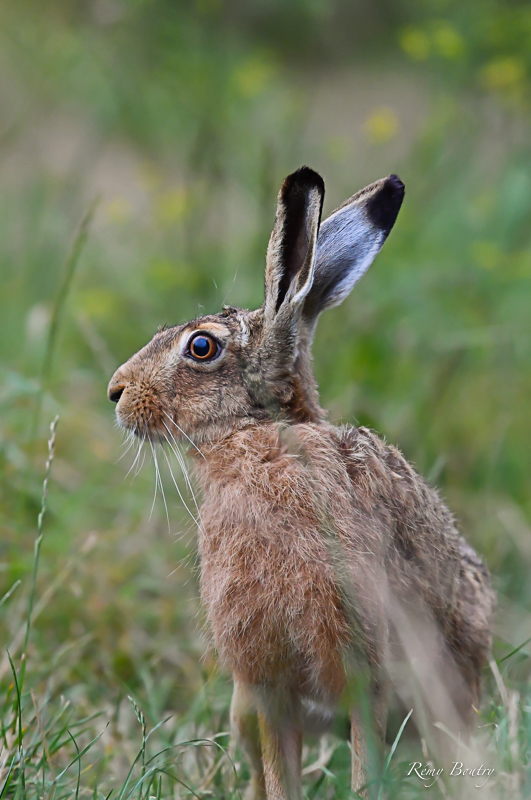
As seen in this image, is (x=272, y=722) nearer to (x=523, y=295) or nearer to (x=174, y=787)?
(x=174, y=787)

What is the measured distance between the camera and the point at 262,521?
11.7ft

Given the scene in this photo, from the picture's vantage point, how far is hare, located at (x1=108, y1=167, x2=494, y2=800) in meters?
3.48

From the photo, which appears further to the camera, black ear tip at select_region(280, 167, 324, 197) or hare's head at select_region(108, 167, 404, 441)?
hare's head at select_region(108, 167, 404, 441)

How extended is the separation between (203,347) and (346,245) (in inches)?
30.3

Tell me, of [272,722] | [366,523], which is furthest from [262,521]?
[272,722]

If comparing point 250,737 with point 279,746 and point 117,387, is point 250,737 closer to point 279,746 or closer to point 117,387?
point 279,746

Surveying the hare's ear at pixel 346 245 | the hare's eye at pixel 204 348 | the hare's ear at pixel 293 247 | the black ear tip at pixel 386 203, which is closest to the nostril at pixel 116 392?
the hare's eye at pixel 204 348

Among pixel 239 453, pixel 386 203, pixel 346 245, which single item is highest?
pixel 386 203

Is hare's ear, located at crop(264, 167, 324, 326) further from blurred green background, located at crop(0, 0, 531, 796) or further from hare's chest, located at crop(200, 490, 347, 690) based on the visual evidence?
blurred green background, located at crop(0, 0, 531, 796)

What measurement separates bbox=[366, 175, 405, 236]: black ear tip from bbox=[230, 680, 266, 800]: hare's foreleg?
203 centimetres

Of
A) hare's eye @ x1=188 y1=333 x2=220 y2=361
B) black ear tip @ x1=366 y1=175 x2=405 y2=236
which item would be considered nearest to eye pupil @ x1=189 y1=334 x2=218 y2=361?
hare's eye @ x1=188 y1=333 x2=220 y2=361

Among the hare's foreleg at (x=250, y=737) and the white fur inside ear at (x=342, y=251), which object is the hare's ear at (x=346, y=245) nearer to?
the white fur inside ear at (x=342, y=251)

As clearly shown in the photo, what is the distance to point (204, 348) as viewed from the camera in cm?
397

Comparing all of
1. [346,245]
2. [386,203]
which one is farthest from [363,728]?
[386,203]
